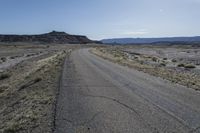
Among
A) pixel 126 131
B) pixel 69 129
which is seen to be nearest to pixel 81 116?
pixel 69 129

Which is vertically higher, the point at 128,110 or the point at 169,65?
the point at 128,110

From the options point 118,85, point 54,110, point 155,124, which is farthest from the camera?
point 118,85

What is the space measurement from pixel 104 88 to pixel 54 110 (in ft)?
16.5

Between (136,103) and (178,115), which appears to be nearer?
(178,115)

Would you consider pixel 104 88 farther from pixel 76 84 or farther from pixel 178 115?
pixel 178 115

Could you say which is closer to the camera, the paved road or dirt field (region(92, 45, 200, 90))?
the paved road

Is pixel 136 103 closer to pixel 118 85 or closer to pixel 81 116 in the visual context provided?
pixel 81 116

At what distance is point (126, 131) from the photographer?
765 cm

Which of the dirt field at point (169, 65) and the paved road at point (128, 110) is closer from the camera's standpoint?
the paved road at point (128, 110)

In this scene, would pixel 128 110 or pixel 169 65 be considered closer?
pixel 128 110

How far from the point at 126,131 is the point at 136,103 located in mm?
3472

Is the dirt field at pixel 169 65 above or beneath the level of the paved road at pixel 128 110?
beneath

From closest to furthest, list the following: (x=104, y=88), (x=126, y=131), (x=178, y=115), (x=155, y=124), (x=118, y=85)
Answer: (x=126, y=131), (x=155, y=124), (x=178, y=115), (x=104, y=88), (x=118, y=85)

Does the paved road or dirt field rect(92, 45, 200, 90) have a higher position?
the paved road
